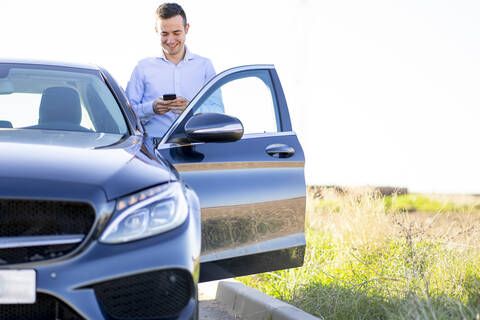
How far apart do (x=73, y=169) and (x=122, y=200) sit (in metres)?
0.26

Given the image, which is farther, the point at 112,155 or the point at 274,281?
the point at 274,281

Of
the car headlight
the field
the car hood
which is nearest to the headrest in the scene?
the car hood

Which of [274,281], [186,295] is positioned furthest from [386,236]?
[186,295]

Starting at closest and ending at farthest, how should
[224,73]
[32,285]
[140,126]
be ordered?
[32,285]
[140,126]
[224,73]

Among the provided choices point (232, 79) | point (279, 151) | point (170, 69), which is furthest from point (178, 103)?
point (170, 69)

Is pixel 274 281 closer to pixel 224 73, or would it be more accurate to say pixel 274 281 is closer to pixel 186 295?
pixel 224 73

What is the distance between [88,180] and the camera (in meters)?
2.52

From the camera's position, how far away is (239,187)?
3.98m

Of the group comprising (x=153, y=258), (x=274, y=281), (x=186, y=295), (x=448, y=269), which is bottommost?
(x=274, y=281)

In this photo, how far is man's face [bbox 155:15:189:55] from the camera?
564 centimetres

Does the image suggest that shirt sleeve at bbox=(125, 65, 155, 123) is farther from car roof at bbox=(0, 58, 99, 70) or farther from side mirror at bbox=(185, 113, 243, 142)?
side mirror at bbox=(185, 113, 243, 142)

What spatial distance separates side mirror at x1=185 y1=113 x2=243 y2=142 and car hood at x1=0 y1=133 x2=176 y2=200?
20.0 inches

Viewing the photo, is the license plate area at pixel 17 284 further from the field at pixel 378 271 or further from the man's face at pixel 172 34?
the man's face at pixel 172 34

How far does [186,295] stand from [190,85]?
3.23 meters
